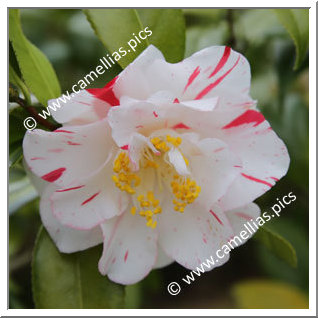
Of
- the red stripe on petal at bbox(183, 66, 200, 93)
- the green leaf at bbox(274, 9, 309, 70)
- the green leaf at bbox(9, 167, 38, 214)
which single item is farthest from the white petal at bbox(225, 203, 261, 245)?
the green leaf at bbox(9, 167, 38, 214)

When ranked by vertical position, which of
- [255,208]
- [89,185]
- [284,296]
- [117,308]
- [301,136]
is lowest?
[284,296]

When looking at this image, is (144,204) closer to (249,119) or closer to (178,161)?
(178,161)

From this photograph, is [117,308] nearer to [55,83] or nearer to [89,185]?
[89,185]

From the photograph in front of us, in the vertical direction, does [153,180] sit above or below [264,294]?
above

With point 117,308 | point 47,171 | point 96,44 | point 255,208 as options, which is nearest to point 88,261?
point 117,308

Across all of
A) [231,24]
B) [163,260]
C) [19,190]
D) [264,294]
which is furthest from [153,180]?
[264,294]

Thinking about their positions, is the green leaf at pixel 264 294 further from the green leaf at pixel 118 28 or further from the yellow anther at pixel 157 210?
the green leaf at pixel 118 28
